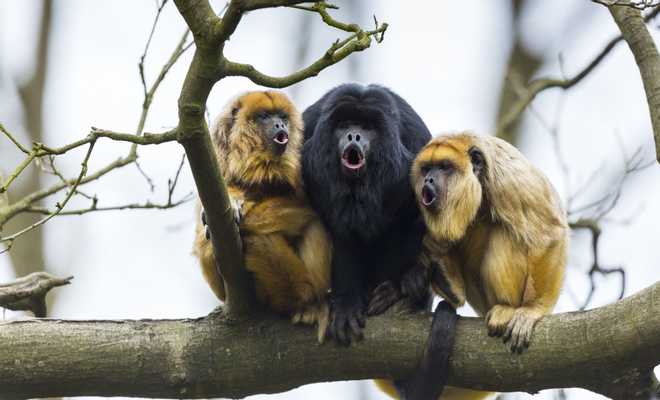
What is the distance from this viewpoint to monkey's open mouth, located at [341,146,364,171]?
4.96 meters

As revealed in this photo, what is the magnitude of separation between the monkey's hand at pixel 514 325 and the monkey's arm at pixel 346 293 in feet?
2.09

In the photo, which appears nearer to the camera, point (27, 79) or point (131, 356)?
point (131, 356)

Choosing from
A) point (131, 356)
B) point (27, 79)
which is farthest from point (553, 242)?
point (27, 79)

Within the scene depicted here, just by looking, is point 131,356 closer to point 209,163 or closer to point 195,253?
point 195,253

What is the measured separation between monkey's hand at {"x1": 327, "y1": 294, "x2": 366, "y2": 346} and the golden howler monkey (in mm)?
57

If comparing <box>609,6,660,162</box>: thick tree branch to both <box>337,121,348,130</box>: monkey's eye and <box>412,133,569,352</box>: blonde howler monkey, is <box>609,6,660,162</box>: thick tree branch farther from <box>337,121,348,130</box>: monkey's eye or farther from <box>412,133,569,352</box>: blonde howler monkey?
<box>337,121,348,130</box>: monkey's eye

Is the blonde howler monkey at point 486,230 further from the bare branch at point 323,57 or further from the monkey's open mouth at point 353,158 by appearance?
the bare branch at point 323,57

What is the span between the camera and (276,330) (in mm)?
4738

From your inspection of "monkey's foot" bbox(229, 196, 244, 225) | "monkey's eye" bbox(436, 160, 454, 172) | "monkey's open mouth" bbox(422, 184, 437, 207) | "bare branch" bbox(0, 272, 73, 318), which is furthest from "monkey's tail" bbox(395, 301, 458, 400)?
"bare branch" bbox(0, 272, 73, 318)

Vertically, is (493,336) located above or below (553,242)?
below

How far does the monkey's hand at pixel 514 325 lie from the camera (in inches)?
174

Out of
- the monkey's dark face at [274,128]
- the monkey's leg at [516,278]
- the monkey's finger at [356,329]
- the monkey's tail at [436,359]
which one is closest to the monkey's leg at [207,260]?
the monkey's dark face at [274,128]

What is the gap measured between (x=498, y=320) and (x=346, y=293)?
0.82 m

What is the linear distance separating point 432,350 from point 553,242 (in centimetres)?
92
